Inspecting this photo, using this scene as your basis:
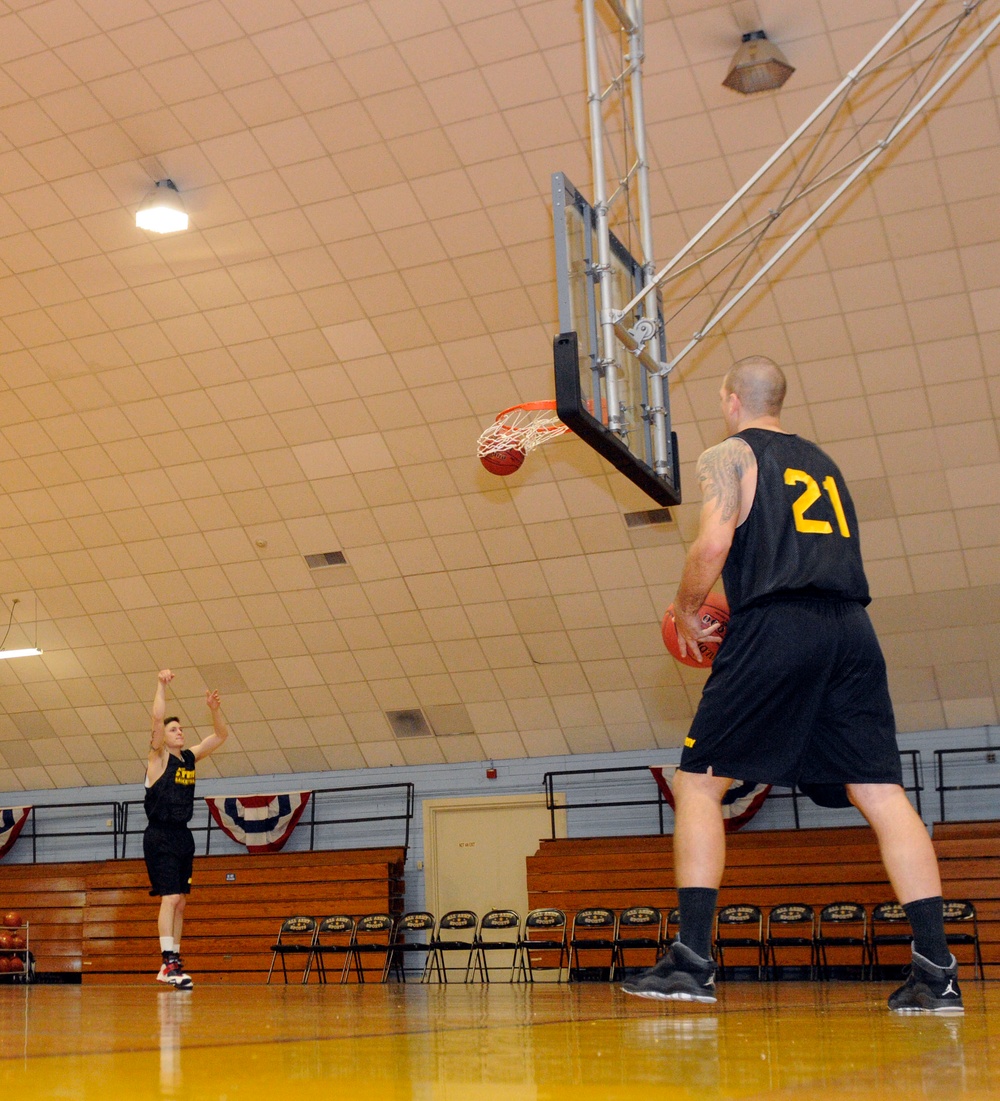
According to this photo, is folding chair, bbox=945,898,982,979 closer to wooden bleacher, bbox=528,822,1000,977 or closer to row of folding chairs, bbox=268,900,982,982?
row of folding chairs, bbox=268,900,982,982

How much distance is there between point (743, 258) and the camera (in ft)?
35.8

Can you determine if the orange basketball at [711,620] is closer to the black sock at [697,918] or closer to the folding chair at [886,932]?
the black sock at [697,918]

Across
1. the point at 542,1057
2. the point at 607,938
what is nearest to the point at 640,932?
the point at 607,938

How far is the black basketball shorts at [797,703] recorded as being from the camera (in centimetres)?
356

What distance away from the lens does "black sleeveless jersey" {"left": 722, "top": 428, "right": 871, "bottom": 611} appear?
367 centimetres

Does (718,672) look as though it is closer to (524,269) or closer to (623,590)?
(524,269)

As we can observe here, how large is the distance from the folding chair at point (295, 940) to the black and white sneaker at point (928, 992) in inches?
411

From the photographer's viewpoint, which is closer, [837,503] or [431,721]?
[837,503]

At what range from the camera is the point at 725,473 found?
377 cm

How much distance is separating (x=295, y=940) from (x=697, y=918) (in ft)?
40.8

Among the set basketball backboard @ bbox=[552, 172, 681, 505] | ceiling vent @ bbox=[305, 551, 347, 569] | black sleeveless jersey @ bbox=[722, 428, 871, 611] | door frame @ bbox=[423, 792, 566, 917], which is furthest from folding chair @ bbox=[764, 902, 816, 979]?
black sleeveless jersey @ bbox=[722, 428, 871, 611]

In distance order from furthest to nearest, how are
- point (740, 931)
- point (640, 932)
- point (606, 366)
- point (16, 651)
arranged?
1. point (16, 651)
2. point (640, 932)
3. point (740, 931)
4. point (606, 366)

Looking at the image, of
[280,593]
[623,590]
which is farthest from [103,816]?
[623,590]

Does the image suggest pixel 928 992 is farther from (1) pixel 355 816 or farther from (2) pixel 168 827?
(1) pixel 355 816
